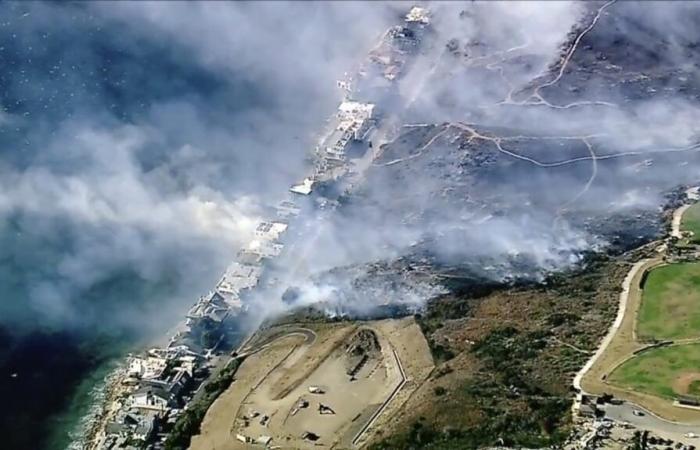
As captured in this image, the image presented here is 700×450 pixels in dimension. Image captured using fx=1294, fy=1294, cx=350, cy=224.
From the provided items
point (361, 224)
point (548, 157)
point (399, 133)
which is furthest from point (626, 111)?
point (361, 224)

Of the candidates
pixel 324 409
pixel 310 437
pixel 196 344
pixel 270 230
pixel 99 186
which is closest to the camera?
pixel 310 437

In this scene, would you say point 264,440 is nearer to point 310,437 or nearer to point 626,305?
point 310,437

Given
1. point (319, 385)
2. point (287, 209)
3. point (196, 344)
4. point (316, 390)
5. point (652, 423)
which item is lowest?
point (652, 423)

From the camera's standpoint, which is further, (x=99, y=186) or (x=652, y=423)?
(x=99, y=186)

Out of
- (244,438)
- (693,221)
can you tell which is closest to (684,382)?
(693,221)

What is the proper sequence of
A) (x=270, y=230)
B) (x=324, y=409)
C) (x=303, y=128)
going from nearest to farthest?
(x=324, y=409), (x=270, y=230), (x=303, y=128)

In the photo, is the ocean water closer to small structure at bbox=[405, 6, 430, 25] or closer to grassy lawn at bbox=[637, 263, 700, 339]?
small structure at bbox=[405, 6, 430, 25]

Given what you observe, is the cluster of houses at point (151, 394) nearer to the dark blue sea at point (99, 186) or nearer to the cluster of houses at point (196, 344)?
the cluster of houses at point (196, 344)
